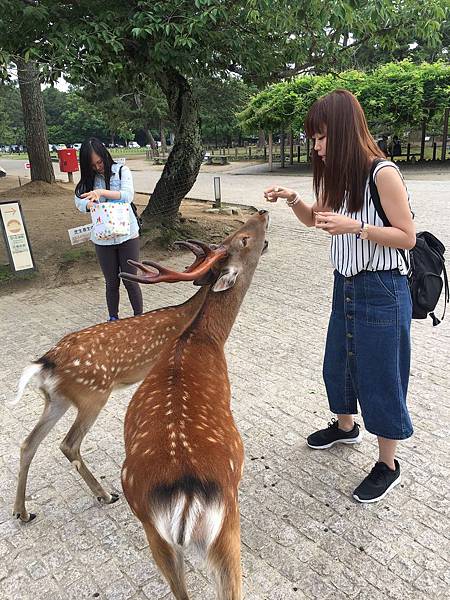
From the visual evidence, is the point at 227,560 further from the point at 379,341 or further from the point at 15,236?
the point at 15,236

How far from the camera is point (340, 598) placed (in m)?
2.14

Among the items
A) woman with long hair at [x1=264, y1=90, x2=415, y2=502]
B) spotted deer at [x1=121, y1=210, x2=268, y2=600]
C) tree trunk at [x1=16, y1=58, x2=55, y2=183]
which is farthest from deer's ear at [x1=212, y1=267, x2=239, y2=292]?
tree trunk at [x1=16, y1=58, x2=55, y2=183]

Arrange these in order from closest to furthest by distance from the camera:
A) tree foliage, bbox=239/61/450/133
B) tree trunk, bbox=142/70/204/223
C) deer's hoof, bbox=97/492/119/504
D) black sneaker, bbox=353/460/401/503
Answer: black sneaker, bbox=353/460/401/503
deer's hoof, bbox=97/492/119/504
tree trunk, bbox=142/70/204/223
tree foliage, bbox=239/61/450/133

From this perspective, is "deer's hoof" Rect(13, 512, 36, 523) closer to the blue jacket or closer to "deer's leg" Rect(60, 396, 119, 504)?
"deer's leg" Rect(60, 396, 119, 504)

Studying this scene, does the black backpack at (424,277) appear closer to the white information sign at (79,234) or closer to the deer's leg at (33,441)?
the deer's leg at (33,441)

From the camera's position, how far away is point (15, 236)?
6.78 meters

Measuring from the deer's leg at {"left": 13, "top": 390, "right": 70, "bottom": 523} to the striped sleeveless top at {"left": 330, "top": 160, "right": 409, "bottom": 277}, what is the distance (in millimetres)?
1630

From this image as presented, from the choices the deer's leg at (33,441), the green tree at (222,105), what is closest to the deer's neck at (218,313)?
the deer's leg at (33,441)

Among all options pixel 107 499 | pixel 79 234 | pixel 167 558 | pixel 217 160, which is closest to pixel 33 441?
pixel 107 499

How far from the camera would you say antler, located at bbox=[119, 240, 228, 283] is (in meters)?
2.51

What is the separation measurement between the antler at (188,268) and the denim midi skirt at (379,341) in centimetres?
67

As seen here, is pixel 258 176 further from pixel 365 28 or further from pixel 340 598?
pixel 340 598

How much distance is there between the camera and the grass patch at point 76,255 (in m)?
7.64

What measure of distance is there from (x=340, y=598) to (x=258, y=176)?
21231 mm
